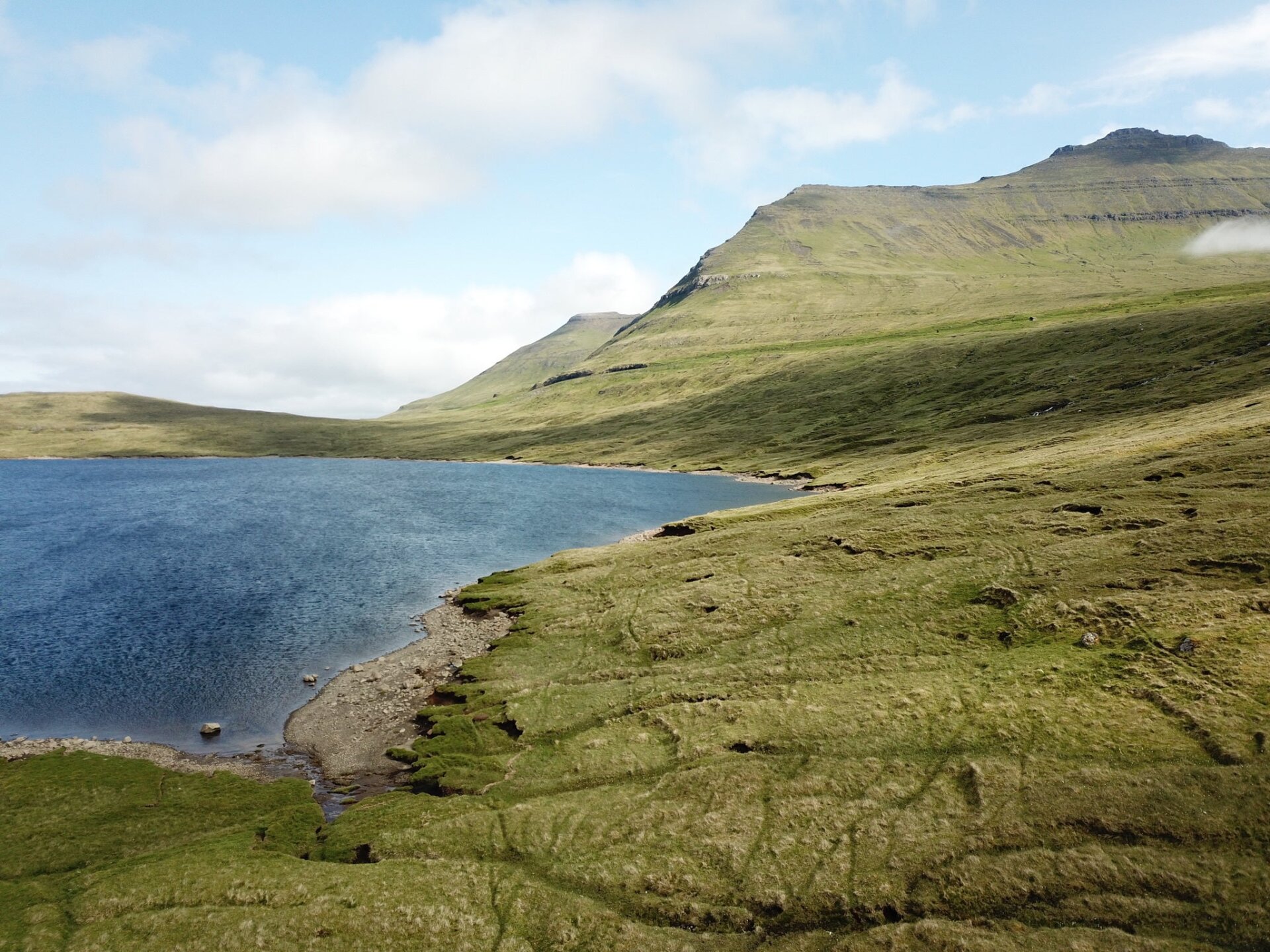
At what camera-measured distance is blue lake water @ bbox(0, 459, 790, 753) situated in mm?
52219

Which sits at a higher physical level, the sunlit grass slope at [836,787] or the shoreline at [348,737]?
the sunlit grass slope at [836,787]

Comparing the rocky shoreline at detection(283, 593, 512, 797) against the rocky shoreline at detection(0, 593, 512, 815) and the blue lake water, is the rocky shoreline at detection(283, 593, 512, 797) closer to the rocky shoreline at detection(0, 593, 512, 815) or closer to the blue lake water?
the rocky shoreline at detection(0, 593, 512, 815)

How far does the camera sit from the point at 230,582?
85250 millimetres

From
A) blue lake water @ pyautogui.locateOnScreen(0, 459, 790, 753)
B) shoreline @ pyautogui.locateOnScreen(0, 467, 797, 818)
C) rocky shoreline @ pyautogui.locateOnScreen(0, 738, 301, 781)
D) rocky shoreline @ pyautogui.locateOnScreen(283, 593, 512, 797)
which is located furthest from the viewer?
blue lake water @ pyautogui.locateOnScreen(0, 459, 790, 753)

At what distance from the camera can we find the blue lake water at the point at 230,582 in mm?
52219

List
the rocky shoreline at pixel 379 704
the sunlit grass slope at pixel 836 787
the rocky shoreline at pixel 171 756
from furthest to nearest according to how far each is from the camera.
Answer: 1. the rocky shoreline at pixel 379 704
2. the rocky shoreline at pixel 171 756
3. the sunlit grass slope at pixel 836 787

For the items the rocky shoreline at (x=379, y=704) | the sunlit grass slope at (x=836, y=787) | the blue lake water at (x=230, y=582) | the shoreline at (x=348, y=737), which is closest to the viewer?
the sunlit grass slope at (x=836, y=787)

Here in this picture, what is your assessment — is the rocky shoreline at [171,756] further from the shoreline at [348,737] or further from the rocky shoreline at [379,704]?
the rocky shoreline at [379,704]

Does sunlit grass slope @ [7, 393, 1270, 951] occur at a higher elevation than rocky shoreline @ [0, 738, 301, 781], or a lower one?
higher

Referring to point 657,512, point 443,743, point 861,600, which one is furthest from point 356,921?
point 657,512

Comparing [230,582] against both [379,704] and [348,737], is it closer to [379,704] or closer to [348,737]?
[379,704]

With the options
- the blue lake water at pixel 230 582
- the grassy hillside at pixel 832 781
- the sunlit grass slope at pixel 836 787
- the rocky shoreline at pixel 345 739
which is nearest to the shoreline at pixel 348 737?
the rocky shoreline at pixel 345 739

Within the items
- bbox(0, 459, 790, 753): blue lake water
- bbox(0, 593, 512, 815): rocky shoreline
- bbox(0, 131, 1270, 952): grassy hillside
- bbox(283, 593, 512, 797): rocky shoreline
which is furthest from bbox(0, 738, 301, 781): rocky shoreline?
bbox(0, 131, 1270, 952): grassy hillside

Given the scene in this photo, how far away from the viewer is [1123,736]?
30391 mm
